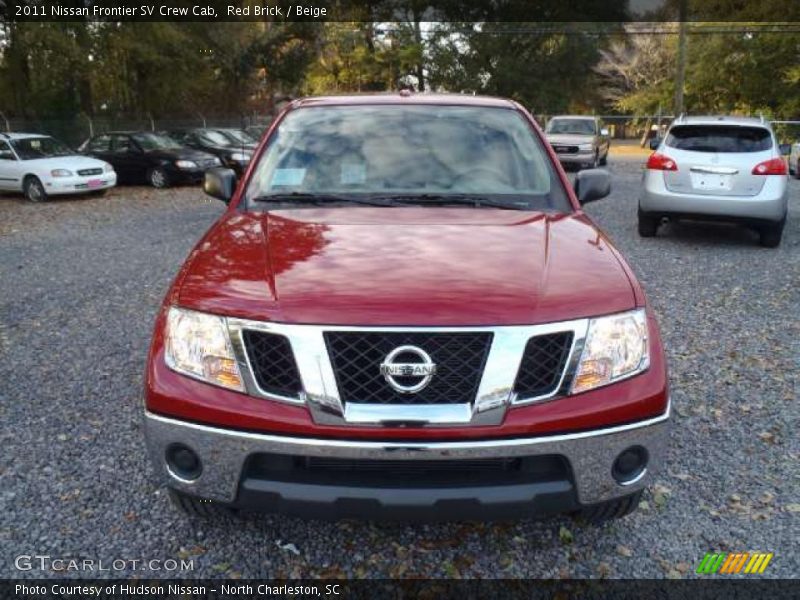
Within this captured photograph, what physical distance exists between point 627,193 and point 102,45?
631 inches

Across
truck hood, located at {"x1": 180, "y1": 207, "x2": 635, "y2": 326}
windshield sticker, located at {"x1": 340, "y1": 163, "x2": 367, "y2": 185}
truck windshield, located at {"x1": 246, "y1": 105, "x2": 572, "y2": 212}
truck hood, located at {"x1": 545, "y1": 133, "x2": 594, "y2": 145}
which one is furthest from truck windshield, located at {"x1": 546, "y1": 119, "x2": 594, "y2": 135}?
truck hood, located at {"x1": 180, "y1": 207, "x2": 635, "y2": 326}

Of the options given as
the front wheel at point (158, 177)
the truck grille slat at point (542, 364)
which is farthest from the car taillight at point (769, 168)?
the front wheel at point (158, 177)

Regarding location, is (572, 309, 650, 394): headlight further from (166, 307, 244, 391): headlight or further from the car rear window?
the car rear window

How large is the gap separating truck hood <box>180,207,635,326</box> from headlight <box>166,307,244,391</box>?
6 centimetres

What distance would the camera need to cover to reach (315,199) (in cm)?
325

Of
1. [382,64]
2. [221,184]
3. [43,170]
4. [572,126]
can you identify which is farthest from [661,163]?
[382,64]

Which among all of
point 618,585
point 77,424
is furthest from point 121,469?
point 618,585

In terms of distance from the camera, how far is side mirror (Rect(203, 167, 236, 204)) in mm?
3859

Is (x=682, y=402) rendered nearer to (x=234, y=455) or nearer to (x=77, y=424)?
(x=234, y=455)

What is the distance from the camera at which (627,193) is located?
14.6 meters

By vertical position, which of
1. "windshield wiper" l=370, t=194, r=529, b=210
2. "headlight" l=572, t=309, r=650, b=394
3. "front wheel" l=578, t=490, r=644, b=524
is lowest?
"front wheel" l=578, t=490, r=644, b=524

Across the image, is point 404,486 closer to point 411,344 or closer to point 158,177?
point 411,344

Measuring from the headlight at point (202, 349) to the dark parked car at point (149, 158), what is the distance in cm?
1543

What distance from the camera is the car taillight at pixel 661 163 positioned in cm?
854
